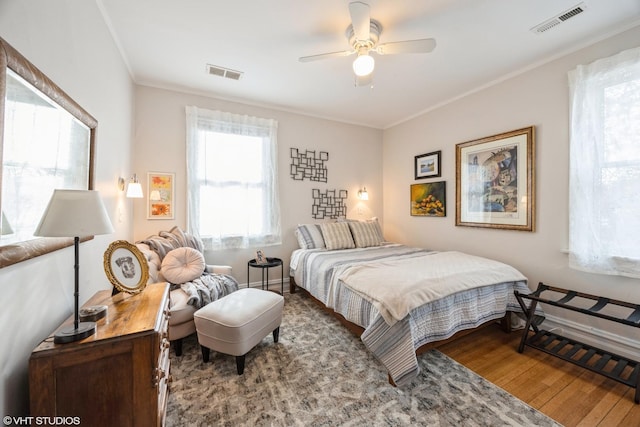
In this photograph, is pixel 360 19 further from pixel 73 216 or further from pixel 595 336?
pixel 595 336

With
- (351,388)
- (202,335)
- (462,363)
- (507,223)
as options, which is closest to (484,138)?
(507,223)

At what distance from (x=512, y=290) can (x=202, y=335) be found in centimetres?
285

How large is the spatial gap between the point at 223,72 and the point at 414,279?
2966 mm

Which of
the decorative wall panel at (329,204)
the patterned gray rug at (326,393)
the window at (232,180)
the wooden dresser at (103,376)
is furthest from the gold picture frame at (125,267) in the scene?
the decorative wall panel at (329,204)

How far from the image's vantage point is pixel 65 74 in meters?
1.34

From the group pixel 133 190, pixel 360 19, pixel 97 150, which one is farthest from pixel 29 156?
pixel 360 19

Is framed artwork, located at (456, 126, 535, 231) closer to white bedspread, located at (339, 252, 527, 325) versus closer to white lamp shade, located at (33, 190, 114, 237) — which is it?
white bedspread, located at (339, 252, 527, 325)

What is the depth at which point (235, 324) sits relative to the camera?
1867 mm

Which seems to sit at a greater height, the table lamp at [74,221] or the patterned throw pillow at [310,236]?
the table lamp at [74,221]

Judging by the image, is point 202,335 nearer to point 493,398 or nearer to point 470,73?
point 493,398

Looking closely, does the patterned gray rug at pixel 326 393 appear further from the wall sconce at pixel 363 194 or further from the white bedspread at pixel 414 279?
the wall sconce at pixel 363 194

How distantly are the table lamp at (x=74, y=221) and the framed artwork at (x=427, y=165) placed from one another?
12.8 ft

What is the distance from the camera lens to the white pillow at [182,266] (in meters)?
2.43

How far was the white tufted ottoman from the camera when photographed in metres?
1.87
